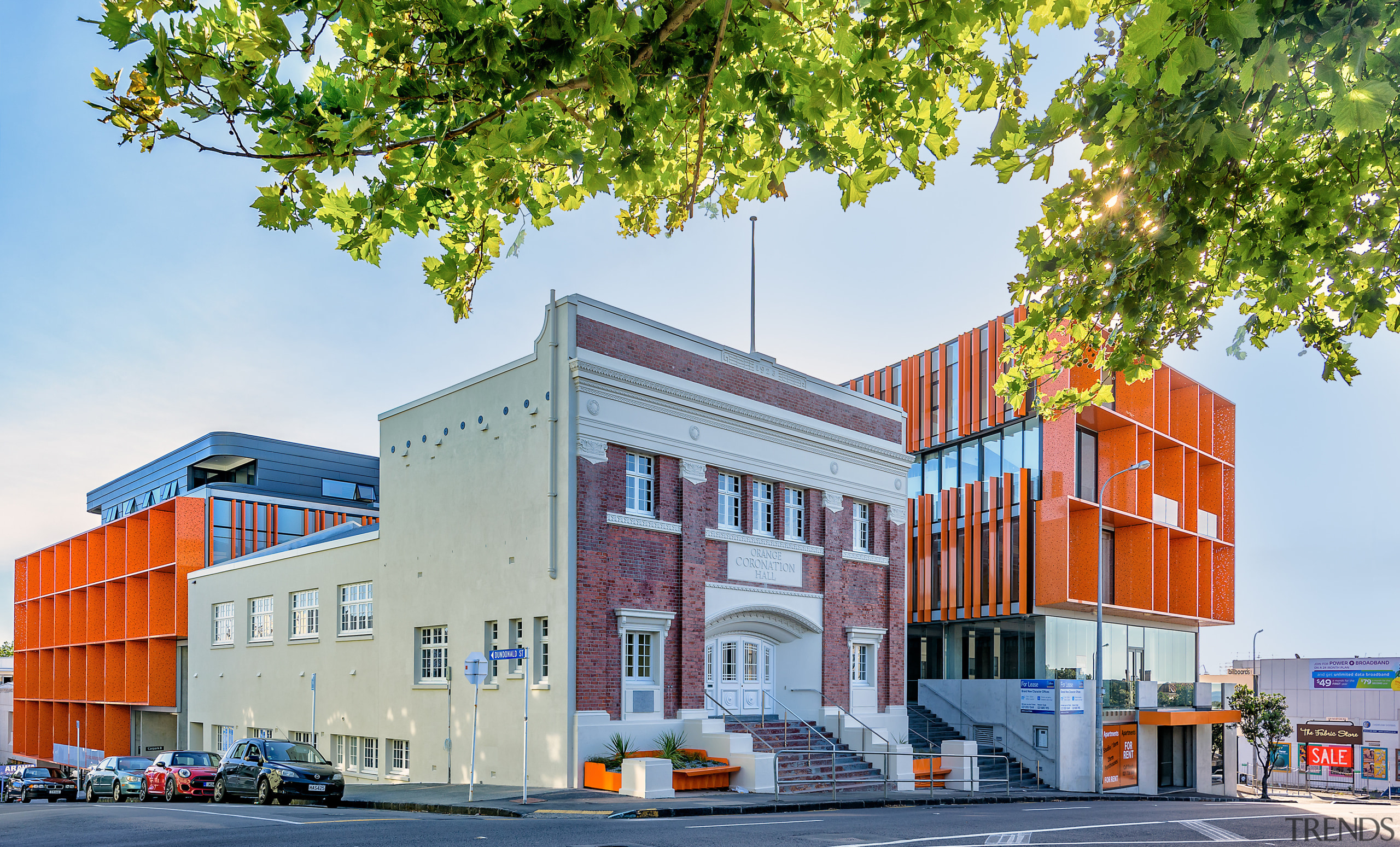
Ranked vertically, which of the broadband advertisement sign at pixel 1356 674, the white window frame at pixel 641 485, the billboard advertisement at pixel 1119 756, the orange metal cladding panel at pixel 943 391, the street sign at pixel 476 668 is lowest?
the broadband advertisement sign at pixel 1356 674

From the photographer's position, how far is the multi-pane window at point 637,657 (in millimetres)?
24156

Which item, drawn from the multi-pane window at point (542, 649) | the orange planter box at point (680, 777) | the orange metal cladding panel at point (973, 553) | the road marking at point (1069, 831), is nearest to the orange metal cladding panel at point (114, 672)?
the multi-pane window at point (542, 649)

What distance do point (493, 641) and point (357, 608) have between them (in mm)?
7242

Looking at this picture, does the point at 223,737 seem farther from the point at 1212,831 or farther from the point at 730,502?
the point at 1212,831

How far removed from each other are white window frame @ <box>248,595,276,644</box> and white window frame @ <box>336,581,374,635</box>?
Answer: 15.0ft

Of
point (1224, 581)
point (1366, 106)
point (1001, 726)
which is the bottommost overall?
point (1001, 726)

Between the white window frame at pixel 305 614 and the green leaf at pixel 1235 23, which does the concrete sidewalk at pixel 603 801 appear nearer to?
the white window frame at pixel 305 614

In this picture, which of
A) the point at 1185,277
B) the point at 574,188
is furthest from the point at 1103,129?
the point at 574,188

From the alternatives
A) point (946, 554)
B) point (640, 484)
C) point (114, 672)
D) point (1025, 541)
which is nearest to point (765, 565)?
point (640, 484)

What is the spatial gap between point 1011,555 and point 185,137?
36.2 metres

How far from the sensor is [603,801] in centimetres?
2005

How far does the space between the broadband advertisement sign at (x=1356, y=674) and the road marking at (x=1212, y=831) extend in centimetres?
5704

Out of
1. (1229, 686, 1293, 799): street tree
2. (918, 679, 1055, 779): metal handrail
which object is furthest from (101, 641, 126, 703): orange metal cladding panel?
(1229, 686, 1293, 799): street tree

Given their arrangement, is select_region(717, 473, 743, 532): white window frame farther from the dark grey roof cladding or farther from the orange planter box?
the dark grey roof cladding
